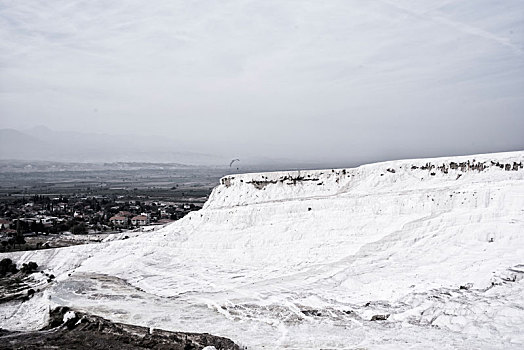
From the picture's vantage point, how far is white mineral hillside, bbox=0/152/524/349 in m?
14.2

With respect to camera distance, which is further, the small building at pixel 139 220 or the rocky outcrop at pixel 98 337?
the small building at pixel 139 220

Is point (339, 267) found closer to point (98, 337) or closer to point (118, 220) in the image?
point (98, 337)

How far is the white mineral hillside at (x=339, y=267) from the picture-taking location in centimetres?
1423

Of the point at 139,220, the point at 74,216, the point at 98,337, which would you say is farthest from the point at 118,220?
the point at 98,337

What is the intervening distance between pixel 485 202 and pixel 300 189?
524 inches

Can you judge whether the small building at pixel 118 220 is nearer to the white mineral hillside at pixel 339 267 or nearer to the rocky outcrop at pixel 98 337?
the white mineral hillside at pixel 339 267

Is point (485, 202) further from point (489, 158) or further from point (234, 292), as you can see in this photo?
point (234, 292)

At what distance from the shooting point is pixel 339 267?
20.1m

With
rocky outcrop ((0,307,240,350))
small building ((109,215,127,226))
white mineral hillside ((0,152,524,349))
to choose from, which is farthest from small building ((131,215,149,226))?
rocky outcrop ((0,307,240,350))

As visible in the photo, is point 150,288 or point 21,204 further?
point 21,204

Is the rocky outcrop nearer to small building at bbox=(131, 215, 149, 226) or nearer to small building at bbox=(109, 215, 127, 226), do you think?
Result: small building at bbox=(131, 215, 149, 226)

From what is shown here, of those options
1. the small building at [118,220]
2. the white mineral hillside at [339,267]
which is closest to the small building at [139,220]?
the small building at [118,220]

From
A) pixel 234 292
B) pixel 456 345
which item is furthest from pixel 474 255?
pixel 234 292

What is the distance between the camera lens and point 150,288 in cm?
2042
